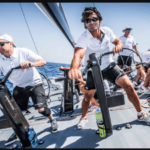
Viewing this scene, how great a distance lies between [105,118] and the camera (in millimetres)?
1256

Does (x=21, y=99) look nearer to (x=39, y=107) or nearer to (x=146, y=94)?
(x=39, y=107)

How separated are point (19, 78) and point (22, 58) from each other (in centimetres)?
35

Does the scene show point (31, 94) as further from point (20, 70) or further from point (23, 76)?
point (20, 70)

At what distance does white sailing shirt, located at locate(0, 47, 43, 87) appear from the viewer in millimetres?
1714

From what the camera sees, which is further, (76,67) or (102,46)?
(102,46)

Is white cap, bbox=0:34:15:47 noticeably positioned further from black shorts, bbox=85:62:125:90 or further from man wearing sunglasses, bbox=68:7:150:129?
black shorts, bbox=85:62:125:90

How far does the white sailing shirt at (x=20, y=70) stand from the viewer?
1.71m

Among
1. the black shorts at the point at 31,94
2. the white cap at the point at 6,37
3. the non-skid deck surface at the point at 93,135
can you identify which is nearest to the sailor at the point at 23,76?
the black shorts at the point at 31,94

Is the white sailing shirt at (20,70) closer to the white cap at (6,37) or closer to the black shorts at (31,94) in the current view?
the black shorts at (31,94)

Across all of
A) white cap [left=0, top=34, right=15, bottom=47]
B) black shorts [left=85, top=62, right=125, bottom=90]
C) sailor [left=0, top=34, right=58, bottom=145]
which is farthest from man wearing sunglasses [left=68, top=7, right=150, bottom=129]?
white cap [left=0, top=34, right=15, bottom=47]

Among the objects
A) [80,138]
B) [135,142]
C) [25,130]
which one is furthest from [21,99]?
[135,142]

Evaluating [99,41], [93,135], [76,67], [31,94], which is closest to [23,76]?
[31,94]

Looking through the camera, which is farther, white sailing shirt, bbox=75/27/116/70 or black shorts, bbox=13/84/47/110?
black shorts, bbox=13/84/47/110

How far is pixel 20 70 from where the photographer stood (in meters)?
1.73
